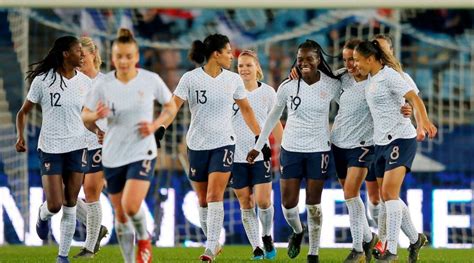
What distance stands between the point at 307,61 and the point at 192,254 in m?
4.22

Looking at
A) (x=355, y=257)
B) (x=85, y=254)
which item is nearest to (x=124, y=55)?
(x=355, y=257)

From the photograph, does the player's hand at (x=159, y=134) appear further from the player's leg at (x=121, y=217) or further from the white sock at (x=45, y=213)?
the white sock at (x=45, y=213)

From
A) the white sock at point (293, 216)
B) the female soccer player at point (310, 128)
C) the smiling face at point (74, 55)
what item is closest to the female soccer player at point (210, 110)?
the female soccer player at point (310, 128)

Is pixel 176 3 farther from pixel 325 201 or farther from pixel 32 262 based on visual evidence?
pixel 32 262

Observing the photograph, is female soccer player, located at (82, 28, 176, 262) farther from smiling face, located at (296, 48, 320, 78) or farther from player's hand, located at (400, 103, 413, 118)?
player's hand, located at (400, 103, 413, 118)

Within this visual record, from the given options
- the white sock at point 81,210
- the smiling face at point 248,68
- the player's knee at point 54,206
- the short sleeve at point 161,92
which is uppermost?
the smiling face at point 248,68

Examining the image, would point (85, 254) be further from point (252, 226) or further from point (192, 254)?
point (192, 254)

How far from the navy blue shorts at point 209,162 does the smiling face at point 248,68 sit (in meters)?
2.05

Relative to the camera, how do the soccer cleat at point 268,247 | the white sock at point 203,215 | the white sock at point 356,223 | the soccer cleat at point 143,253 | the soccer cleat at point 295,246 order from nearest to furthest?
the soccer cleat at point 143,253 → the white sock at point 356,223 → the soccer cleat at point 295,246 → the white sock at point 203,215 → the soccer cleat at point 268,247

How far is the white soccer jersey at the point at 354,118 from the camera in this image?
13805 millimetres

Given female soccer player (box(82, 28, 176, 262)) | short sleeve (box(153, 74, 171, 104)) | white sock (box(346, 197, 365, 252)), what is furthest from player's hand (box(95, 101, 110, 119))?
white sock (box(346, 197, 365, 252))

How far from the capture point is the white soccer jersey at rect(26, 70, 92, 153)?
13648 millimetres

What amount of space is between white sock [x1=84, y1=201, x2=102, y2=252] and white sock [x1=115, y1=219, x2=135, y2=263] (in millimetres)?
3254

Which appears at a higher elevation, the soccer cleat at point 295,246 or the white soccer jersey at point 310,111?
the white soccer jersey at point 310,111
